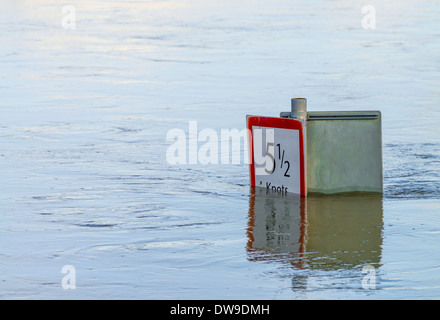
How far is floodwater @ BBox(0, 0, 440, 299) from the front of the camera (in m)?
6.07

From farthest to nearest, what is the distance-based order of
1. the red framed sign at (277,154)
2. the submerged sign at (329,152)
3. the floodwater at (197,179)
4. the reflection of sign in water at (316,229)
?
the submerged sign at (329,152), the red framed sign at (277,154), the reflection of sign in water at (316,229), the floodwater at (197,179)

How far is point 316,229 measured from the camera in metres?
7.28

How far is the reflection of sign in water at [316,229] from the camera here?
648cm

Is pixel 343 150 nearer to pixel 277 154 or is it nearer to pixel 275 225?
pixel 277 154

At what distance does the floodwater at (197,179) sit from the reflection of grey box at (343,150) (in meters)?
0.17

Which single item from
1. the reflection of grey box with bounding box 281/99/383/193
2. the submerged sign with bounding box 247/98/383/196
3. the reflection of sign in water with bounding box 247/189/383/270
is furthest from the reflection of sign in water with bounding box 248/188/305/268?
the reflection of grey box with bounding box 281/99/383/193

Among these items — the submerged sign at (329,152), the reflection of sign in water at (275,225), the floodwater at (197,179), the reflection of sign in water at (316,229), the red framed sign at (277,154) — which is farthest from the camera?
the submerged sign at (329,152)

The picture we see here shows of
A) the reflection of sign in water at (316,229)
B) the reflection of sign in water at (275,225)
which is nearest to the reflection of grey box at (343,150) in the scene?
the reflection of sign in water at (316,229)

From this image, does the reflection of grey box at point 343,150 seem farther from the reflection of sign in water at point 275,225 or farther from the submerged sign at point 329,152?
the reflection of sign in water at point 275,225

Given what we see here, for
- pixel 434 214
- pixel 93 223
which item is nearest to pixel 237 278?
pixel 93 223

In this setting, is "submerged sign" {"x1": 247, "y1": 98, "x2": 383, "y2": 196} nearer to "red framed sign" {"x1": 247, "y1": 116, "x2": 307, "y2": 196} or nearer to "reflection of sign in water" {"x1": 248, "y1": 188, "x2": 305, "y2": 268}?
"red framed sign" {"x1": 247, "y1": 116, "x2": 307, "y2": 196}

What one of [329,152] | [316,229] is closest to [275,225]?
[316,229]

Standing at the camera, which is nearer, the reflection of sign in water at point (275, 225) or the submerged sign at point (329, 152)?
the reflection of sign in water at point (275, 225)
